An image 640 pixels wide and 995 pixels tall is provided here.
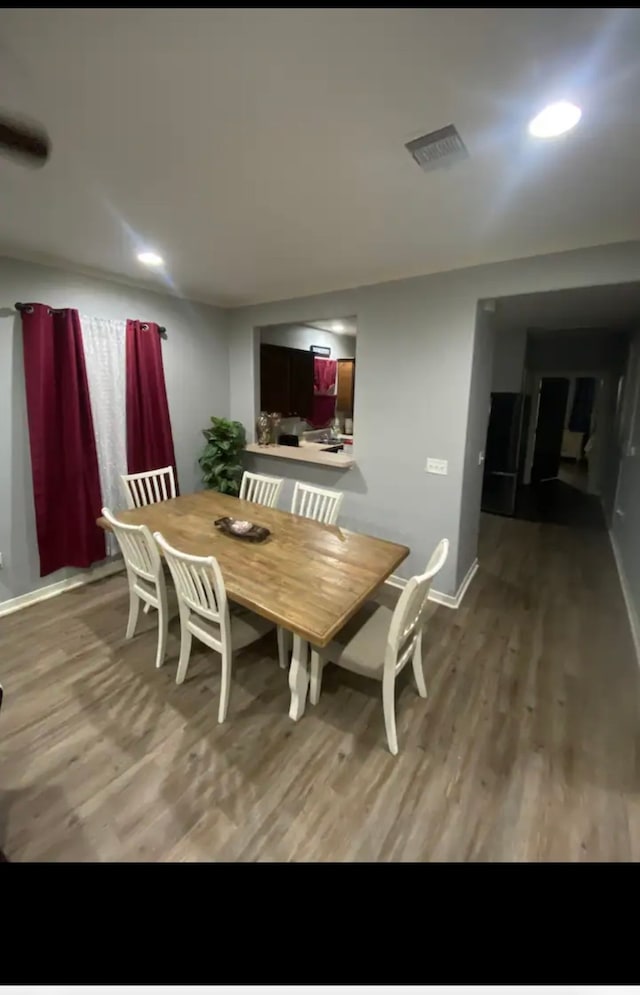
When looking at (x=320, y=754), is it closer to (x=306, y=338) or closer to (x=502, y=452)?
(x=502, y=452)

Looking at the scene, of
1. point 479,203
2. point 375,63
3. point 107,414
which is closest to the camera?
point 375,63

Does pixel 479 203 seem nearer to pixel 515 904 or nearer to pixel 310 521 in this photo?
pixel 310 521

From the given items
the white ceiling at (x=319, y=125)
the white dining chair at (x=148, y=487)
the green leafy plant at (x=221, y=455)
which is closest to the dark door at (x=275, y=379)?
the green leafy plant at (x=221, y=455)

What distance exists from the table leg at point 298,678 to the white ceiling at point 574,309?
262 cm

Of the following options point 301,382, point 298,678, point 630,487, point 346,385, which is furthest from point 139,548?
point 346,385

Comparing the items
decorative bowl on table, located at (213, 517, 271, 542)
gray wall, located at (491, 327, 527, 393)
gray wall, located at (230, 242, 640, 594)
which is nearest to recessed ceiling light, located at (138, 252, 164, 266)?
gray wall, located at (230, 242, 640, 594)

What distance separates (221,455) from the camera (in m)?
4.08

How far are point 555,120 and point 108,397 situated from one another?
330cm

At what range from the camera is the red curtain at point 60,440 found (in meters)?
2.77

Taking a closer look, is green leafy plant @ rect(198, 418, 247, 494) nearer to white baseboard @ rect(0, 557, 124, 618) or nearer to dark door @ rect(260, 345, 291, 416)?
dark door @ rect(260, 345, 291, 416)

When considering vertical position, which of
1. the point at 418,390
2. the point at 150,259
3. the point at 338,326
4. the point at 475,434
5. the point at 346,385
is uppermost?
the point at 338,326

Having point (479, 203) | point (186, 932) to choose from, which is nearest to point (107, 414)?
point (479, 203)

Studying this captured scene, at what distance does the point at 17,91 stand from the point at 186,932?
8.74ft

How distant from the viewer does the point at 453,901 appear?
130 centimetres
